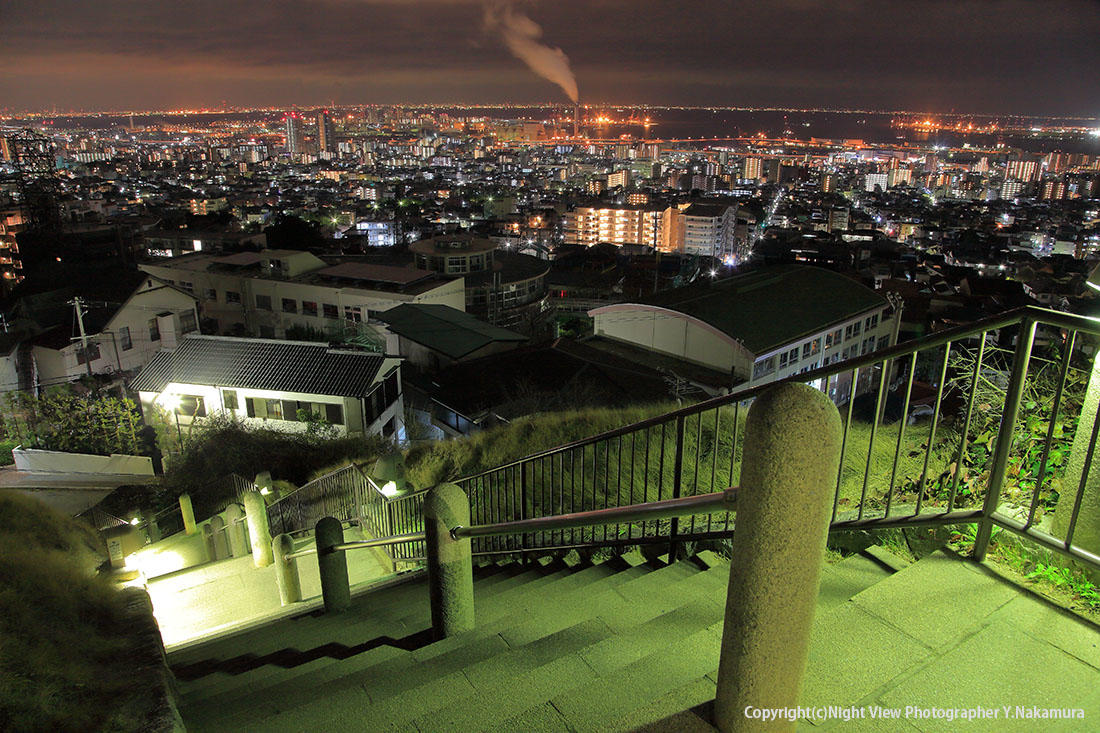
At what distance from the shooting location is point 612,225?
86.8 metres

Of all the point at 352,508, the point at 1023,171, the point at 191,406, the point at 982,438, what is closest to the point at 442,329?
the point at 191,406

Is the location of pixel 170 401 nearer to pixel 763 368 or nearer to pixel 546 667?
pixel 763 368

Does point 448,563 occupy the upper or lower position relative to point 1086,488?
lower

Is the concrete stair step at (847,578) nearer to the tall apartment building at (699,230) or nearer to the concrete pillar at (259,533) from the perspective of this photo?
the concrete pillar at (259,533)

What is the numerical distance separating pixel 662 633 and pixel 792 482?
5.30ft

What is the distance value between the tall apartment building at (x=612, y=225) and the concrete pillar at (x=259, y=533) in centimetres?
7768

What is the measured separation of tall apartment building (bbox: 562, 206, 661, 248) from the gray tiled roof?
225 feet

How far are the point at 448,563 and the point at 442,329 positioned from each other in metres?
19.6

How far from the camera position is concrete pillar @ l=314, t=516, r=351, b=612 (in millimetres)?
5078

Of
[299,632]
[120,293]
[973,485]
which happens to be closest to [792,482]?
[973,485]

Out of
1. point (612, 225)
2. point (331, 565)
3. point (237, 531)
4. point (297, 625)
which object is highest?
point (331, 565)

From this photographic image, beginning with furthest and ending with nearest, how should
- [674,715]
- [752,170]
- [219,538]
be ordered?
[752,170] → [219,538] → [674,715]

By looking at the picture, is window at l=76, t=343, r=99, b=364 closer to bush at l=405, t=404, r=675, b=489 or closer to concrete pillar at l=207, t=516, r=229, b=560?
concrete pillar at l=207, t=516, r=229, b=560

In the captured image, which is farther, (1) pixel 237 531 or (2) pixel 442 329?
(2) pixel 442 329
